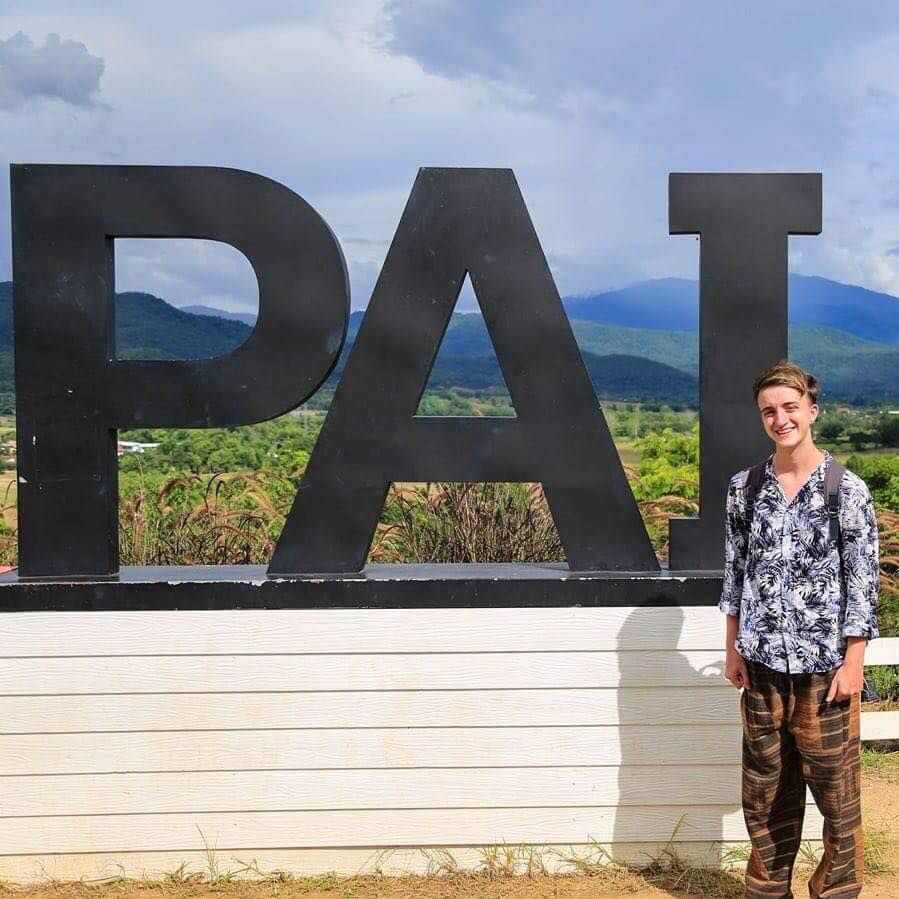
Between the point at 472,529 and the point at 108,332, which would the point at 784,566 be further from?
the point at 472,529

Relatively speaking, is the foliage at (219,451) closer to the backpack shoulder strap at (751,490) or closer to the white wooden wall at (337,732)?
the white wooden wall at (337,732)

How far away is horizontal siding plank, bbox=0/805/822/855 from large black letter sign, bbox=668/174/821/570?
97 cm

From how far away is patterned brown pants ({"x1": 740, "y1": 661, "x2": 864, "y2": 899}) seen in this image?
282 centimetres

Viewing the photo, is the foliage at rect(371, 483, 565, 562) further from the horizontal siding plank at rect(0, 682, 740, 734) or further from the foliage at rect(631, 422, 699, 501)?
the horizontal siding plank at rect(0, 682, 740, 734)

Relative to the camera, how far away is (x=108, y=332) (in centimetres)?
356

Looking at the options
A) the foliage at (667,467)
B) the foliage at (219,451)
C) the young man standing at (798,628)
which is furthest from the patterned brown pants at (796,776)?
the foliage at (219,451)

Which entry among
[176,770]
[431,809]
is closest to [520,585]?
[431,809]

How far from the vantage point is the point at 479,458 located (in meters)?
3.57

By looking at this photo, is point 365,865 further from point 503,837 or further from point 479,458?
point 479,458

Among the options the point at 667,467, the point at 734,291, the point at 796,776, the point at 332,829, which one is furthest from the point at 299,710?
the point at 667,467

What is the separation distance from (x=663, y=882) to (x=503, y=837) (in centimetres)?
56

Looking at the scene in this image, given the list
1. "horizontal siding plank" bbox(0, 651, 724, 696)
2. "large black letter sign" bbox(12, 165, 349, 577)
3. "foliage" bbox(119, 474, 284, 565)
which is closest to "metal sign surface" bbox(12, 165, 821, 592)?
"large black letter sign" bbox(12, 165, 349, 577)

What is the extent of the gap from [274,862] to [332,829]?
227mm

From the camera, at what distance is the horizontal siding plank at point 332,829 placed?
3.48 meters
